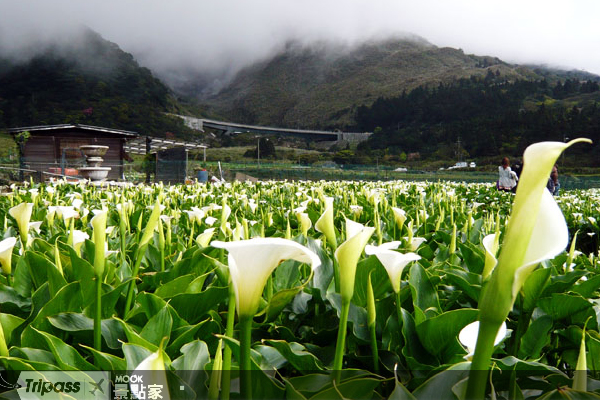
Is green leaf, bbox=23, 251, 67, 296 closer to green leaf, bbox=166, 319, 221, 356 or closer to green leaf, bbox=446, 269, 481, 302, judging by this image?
green leaf, bbox=166, 319, 221, 356

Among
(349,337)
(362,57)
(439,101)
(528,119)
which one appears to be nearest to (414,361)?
(349,337)

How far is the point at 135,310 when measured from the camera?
0.99 meters

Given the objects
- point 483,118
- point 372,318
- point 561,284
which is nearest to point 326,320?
point 372,318

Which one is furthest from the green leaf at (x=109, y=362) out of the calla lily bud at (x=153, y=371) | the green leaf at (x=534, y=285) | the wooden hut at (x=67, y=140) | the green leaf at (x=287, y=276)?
the wooden hut at (x=67, y=140)

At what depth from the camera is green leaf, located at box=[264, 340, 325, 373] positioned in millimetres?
788

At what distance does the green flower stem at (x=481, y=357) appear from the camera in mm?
434

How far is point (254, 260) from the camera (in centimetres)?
54

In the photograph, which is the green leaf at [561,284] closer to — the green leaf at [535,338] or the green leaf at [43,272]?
the green leaf at [535,338]

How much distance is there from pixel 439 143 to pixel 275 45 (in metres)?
117

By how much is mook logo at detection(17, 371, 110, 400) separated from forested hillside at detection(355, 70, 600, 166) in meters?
59.8

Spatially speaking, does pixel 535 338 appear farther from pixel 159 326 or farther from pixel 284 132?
pixel 284 132

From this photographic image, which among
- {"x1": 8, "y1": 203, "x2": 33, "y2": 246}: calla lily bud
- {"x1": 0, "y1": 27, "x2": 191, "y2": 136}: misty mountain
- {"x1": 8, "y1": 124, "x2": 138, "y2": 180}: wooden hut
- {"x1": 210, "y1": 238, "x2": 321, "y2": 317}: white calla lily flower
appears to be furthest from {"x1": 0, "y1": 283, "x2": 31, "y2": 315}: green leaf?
{"x1": 0, "y1": 27, "x2": 191, "y2": 136}: misty mountain

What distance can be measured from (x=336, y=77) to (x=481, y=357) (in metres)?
142

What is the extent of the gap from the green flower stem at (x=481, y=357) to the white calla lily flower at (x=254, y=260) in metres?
0.18
